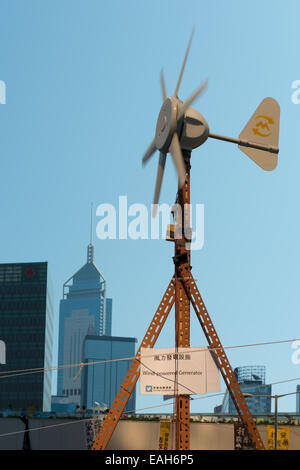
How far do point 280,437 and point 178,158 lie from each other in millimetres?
26726

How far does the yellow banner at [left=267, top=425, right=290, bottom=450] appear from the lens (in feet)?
176

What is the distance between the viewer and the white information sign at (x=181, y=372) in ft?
127

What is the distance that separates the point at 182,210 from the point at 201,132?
15.4ft

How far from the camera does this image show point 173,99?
134 feet

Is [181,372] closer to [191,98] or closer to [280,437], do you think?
[191,98]

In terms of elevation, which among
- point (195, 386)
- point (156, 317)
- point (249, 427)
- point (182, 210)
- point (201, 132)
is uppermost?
point (201, 132)

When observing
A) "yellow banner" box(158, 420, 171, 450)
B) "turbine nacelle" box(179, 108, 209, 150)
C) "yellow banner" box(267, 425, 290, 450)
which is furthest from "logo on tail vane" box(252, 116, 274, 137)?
"yellow banner" box(267, 425, 290, 450)

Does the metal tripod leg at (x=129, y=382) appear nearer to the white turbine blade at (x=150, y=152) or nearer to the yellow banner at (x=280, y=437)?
the white turbine blade at (x=150, y=152)

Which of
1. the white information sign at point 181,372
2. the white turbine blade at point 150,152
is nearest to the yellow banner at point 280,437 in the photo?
the white information sign at point 181,372

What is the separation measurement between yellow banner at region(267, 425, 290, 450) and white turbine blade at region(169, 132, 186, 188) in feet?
80.4
